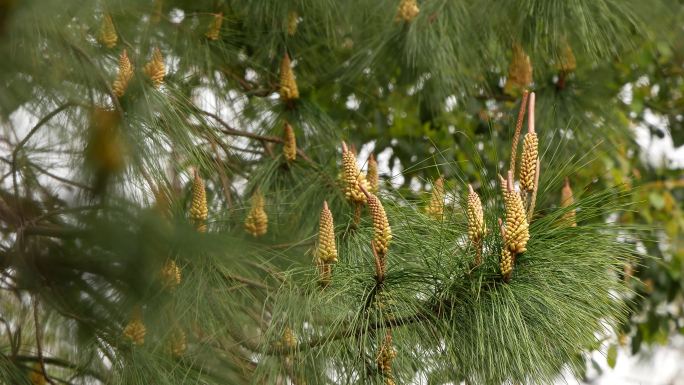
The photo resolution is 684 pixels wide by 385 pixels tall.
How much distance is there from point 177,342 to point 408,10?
941mm

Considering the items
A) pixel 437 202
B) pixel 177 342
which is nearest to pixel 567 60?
pixel 437 202

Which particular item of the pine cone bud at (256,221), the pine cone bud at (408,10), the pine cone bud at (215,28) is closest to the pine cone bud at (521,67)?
the pine cone bud at (408,10)

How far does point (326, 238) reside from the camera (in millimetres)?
1279

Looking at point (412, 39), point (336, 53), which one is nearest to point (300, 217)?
point (412, 39)

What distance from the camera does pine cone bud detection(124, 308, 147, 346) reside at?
4.43ft

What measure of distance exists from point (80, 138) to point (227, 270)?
1.91 feet

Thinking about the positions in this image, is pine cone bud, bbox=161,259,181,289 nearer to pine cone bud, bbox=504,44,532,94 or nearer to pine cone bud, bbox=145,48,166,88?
pine cone bud, bbox=145,48,166,88

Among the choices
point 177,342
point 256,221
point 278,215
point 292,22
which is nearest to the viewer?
point 177,342

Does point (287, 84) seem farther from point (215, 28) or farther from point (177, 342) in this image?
point (177, 342)

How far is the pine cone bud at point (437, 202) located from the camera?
1451mm

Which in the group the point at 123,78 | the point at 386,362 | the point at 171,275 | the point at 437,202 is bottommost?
the point at 386,362

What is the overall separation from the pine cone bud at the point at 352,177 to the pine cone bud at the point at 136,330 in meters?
0.29

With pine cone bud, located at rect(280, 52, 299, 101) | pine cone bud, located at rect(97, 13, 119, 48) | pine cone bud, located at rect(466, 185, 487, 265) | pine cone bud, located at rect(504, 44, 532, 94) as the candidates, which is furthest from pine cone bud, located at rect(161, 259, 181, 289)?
pine cone bud, located at rect(504, 44, 532, 94)

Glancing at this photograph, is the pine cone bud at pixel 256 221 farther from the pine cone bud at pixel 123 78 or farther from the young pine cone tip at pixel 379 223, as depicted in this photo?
the young pine cone tip at pixel 379 223
